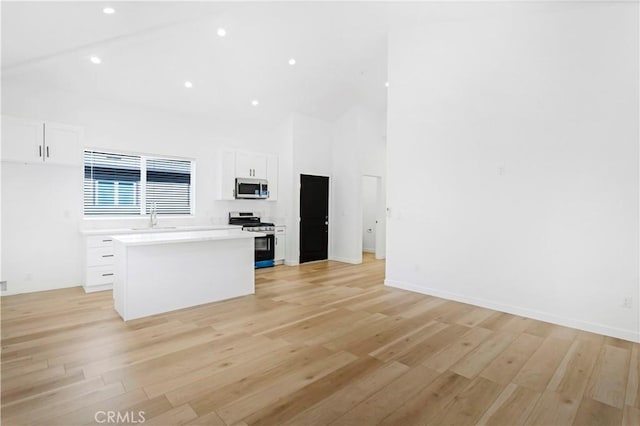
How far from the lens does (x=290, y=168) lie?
7.25 m

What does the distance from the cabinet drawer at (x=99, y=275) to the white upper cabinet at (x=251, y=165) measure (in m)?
2.78

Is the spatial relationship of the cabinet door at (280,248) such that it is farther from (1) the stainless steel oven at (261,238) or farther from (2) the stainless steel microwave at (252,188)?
(2) the stainless steel microwave at (252,188)

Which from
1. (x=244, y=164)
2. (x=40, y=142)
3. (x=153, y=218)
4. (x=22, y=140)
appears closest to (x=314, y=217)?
(x=244, y=164)

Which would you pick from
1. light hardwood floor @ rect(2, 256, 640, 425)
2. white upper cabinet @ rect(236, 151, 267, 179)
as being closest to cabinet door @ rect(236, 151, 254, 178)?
white upper cabinet @ rect(236, 151, 267, 179)

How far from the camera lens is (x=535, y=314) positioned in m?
3.97

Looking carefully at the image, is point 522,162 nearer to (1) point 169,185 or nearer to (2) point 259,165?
(2) point 259,165

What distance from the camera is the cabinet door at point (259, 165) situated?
698 cm

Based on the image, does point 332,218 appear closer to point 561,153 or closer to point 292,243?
point 292,243

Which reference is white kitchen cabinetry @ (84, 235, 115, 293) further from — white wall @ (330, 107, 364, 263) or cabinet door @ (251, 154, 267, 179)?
white wall @ (330, 107, 364, 263)

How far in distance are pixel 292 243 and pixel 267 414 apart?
17.2 ft

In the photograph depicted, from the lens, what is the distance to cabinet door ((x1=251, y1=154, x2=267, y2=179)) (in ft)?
22.9

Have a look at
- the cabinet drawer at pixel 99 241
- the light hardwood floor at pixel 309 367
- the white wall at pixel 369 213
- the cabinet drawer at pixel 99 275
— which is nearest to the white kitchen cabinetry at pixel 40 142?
the cabinet drawer at pixel 99 241

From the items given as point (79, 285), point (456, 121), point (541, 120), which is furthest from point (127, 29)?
point (541, 120)

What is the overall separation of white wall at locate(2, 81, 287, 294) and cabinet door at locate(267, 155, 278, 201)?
159 centimetres
